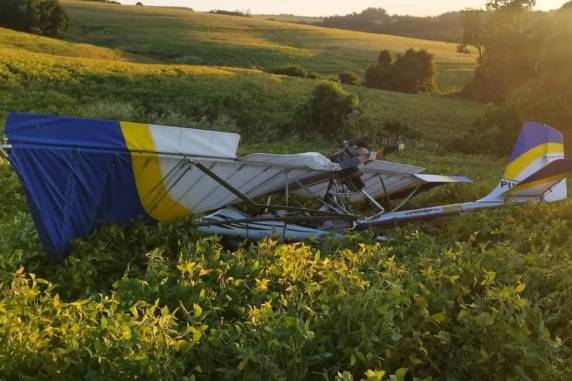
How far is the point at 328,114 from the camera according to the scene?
84.6 ft

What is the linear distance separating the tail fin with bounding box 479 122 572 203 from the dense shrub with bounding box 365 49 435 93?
4927 centimetres

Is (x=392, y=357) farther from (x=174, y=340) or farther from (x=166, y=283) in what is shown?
(x=166, y=283)

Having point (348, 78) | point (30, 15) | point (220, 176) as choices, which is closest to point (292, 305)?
point (220, 176)

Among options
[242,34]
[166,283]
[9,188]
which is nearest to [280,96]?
[9,188]

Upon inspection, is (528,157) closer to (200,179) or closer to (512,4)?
(200,179)

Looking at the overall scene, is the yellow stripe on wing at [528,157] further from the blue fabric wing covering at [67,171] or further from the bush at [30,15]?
the bush at [30,15]

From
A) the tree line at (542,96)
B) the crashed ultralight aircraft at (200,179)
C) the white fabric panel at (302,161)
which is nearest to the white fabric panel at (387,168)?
the crashed ultralight aircraft at (200,179)

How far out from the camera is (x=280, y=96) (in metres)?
34.2

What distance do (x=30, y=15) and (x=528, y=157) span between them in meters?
63.6

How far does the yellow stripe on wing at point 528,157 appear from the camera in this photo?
8258mm

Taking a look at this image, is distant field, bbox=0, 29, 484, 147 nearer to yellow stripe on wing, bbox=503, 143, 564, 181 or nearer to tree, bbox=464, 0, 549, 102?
tree, bbox=464, 0, 549, 102

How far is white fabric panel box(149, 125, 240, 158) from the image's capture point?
635cm

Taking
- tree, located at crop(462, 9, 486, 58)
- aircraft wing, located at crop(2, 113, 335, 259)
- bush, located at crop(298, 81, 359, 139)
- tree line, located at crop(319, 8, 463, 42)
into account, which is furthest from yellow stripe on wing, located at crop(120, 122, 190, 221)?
tree line, located at crop(319, 8, 463, 42)

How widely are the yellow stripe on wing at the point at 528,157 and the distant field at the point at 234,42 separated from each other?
174 feet
